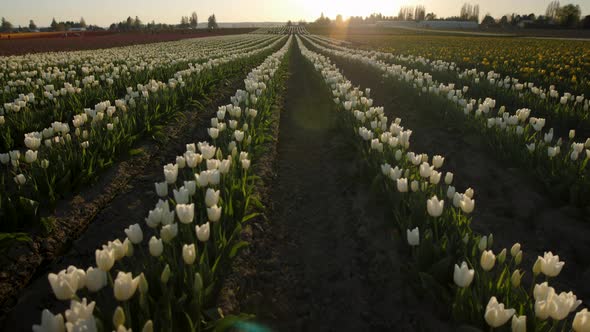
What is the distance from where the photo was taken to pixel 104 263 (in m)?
2.36

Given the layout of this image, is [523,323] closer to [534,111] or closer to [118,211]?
[118,211]

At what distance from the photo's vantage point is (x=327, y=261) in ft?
13.9

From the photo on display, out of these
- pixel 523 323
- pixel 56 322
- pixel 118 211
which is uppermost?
pixel 56 322

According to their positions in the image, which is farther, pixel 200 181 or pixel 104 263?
pixel 200 181

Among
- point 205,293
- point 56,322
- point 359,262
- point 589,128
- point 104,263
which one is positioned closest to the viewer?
point 56,322

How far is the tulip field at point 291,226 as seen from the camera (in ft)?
8.66

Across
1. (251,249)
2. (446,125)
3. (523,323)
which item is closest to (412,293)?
(523,323)

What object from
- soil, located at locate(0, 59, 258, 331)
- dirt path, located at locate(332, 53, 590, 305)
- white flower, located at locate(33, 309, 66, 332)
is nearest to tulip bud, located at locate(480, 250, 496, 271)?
dirt path, located at locate(332, 53, 590, 305)

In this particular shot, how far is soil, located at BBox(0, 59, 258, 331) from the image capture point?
124 inches

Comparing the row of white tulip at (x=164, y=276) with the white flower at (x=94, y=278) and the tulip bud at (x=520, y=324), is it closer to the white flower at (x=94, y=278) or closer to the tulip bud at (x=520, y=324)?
the white flower at (x=94, y=278)

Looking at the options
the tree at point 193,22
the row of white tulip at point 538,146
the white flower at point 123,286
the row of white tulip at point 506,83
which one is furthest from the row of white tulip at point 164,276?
the tree at point 193,22

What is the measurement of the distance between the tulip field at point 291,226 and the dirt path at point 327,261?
0.06 feet

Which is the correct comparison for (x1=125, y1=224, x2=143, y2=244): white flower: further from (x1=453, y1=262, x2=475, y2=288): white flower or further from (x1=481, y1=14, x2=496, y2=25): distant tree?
(x1=481, y1=14, x2=496, y2=25): distant tree

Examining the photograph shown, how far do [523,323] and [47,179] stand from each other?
4727 mm
